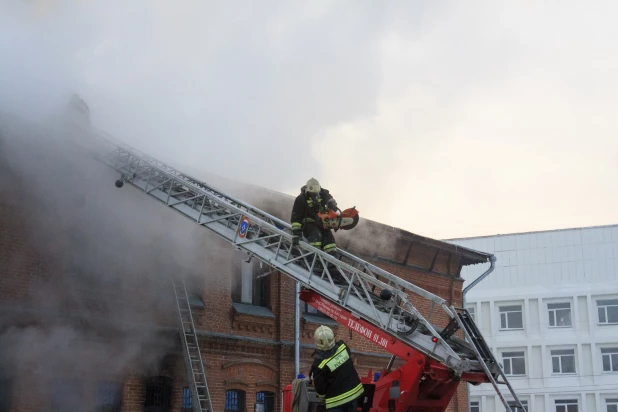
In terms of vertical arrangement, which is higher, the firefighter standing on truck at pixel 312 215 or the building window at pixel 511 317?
the building window at pixel 511 317

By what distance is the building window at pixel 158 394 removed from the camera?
13461mm

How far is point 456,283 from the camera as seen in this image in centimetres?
2205

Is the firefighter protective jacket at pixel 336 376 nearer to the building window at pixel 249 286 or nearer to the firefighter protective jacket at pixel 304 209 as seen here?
the firefighter protective jacket at pixel 304 209

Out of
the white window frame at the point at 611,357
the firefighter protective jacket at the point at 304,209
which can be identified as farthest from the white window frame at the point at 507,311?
the firefighter protective jacket at the point at 304,209

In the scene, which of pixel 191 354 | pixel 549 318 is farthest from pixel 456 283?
pixel 549 318

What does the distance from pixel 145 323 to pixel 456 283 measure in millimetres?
11173

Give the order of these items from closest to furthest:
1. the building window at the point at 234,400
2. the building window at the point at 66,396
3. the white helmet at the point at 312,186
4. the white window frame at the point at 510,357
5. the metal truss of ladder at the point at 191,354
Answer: the white helmet at the point at 312,186
the building window at the point at 66,396
the metal truss of ladder at the point at 191,354
the building window at the point at 234,400
the white window frame at the point at 510,357

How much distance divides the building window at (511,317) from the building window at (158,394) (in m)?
33.2

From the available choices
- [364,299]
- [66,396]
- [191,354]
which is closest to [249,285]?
[191,354]

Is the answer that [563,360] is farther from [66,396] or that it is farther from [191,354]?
[66,396]

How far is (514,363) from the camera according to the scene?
43.6 metres

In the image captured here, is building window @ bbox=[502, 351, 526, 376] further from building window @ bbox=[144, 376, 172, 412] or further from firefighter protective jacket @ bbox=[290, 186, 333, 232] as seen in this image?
firefighter protective jacket @ bbox=[290, 186, 333, 232]

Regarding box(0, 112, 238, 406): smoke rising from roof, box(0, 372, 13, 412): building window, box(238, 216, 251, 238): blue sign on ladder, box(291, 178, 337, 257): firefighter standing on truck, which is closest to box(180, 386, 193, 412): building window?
box(0, 112, 238, 406): smoke rising from roof

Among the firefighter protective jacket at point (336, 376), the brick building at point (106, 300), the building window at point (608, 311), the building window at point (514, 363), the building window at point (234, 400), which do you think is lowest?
the firefighter protective jacket at point (336, 376)
